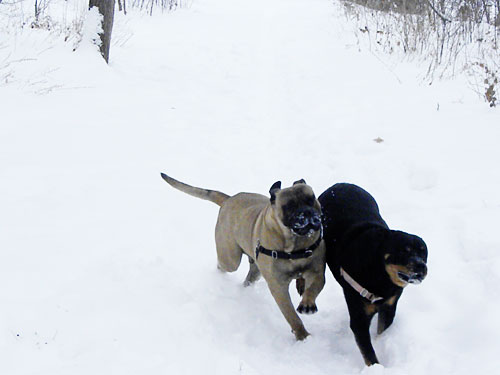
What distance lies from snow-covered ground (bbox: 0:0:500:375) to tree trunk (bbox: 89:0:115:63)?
28 cm

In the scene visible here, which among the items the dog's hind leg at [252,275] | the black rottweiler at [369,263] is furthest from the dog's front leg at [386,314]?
the dog's hind leg at [252,275]

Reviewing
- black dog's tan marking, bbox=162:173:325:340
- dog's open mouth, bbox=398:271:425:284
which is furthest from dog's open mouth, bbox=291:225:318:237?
dog's open mouth, bbox=398:271:425:284

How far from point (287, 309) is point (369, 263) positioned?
2.54 feet

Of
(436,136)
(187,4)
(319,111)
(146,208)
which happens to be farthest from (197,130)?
(187,4)

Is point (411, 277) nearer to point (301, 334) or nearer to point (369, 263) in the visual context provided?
point (369, 263)

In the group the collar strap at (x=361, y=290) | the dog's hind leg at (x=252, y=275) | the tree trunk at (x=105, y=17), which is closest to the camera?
the collar strap at (x=361, y=290)

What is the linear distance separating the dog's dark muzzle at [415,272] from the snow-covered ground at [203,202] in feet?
1.83

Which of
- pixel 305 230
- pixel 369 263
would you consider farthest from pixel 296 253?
pixel 369 263

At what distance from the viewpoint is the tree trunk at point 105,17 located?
1051 cm

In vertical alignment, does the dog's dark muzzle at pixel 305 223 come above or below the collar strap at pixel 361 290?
above

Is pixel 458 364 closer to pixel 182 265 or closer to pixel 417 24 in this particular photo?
pixel 182 265

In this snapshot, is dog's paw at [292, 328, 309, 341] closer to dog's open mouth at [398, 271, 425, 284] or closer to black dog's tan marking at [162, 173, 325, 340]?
black dog's tan marking at [162, 173, 325, 340]

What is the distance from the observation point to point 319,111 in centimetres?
880

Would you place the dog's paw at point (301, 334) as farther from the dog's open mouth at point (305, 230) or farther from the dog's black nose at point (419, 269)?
the dog's black nose at point (419, 269)
